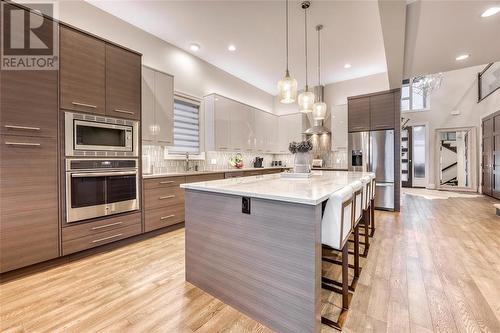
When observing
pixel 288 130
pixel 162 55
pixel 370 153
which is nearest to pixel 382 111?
pixel 370 153

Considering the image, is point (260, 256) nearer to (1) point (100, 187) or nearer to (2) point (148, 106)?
(1) point (100, 187)

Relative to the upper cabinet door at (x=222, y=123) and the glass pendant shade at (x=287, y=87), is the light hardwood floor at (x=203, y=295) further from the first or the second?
the upper cabinet door at (x=222, y=123)

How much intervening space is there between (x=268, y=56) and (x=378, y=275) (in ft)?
13.3

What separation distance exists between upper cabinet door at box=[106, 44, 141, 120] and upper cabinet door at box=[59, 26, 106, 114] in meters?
0.08

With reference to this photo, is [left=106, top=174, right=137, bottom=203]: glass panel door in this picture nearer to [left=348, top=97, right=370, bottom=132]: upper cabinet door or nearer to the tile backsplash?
the tile backsplash

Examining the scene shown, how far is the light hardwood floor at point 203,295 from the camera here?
1.46m

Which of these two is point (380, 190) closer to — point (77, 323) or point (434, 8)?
point (434, 8)

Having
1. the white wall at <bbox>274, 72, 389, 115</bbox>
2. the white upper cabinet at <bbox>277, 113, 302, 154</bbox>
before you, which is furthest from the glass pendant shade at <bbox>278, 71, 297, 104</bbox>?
the white wall at <bbox>274, 72, 389, 115</bbox>

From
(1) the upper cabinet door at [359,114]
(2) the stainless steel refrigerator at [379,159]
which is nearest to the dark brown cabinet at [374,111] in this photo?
(1) the upper cabinet door at [359,114]

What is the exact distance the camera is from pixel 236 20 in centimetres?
324

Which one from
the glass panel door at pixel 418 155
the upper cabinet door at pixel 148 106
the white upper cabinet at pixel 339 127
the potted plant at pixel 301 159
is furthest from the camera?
the glass panel door at pixel 418 155

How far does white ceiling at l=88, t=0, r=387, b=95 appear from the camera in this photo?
9.68ft

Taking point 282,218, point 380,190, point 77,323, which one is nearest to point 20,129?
point 77,323

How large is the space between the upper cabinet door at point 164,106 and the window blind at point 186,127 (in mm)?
383
